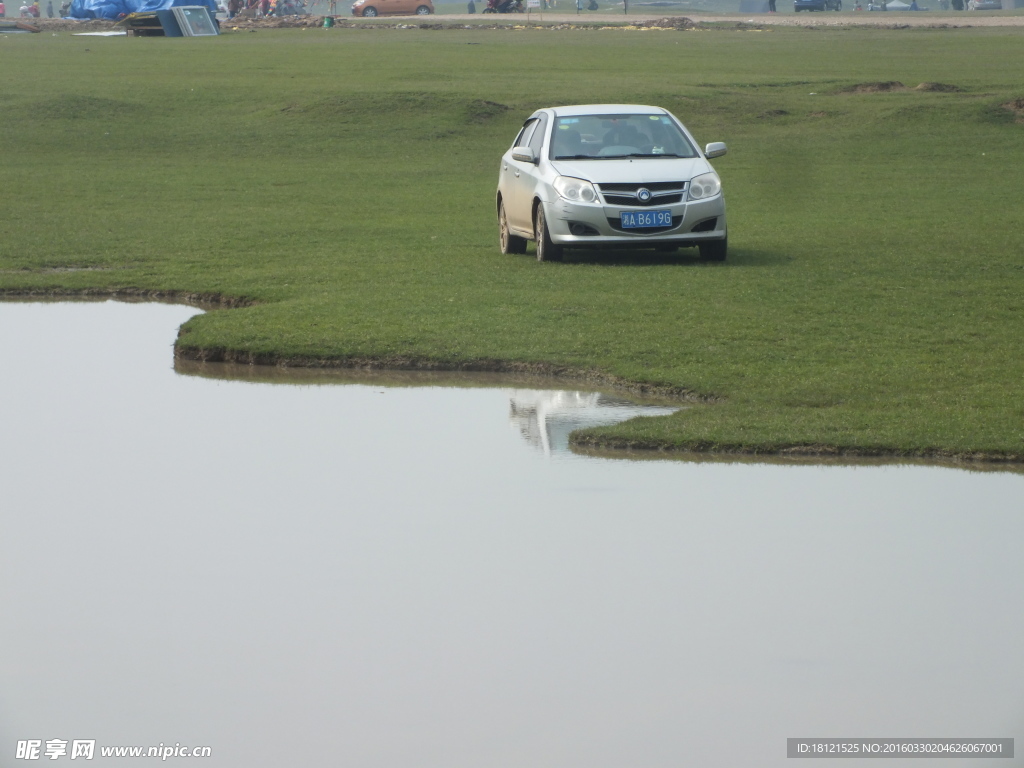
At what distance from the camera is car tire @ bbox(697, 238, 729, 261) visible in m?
15.3

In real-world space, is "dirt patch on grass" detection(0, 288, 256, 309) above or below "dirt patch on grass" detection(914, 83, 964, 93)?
above

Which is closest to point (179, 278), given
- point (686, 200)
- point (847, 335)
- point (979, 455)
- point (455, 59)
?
point (686, 200)

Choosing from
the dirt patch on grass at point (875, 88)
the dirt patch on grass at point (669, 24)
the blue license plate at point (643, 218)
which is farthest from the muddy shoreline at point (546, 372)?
the dirt patch on grass at point (669, 24)

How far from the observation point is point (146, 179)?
2534 cm

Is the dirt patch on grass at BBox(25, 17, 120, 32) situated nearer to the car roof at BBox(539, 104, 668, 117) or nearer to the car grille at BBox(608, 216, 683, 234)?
the car roof at BBox(539, 104, 668, 117)

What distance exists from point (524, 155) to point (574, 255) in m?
1.20

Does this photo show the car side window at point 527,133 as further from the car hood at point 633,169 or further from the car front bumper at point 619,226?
the car front bumper at point 619,226

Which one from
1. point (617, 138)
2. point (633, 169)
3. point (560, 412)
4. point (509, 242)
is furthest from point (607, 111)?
point (560, 412)

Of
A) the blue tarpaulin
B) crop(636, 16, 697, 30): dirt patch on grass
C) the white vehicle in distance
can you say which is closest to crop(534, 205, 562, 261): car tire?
the white vehicle in distance

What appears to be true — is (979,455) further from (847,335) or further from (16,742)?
(16,742)

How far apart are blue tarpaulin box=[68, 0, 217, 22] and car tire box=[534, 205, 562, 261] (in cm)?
6177

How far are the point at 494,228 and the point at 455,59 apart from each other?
99.6 feet

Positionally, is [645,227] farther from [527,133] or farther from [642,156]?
[527,133]

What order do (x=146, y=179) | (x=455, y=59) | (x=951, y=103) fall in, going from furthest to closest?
(x=455, y=59) → (x=951, y=103) → (x=146, y=179)
